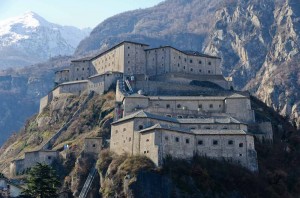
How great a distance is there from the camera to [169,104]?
96375mm

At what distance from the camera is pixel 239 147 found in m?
82.6

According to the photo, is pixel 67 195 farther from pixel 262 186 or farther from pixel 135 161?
pixel 262 186

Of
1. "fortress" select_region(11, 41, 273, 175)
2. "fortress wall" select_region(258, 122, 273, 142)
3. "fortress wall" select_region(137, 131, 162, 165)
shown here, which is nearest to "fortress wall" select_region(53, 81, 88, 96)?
"fortress" select_region(11, 41, 273, 175)

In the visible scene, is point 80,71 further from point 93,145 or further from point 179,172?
point 179,172

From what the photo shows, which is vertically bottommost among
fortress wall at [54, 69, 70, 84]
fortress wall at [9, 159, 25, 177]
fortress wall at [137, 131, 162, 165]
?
fortress wall at [9, 159, 25, 177]

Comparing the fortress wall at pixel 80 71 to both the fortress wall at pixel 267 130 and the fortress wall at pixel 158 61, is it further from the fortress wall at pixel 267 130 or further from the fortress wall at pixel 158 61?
the fortress wall at pixel 267 130

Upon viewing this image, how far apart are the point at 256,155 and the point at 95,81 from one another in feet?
143

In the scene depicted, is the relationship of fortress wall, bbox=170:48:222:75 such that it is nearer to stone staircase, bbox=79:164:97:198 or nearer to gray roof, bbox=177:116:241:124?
gray roof, bbox=177:116:241:124

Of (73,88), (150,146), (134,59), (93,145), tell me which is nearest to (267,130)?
(150,146)


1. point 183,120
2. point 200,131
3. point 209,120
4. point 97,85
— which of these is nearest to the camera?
point 200,131

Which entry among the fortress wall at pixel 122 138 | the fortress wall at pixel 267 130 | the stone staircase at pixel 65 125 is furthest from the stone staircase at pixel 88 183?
the fortress wall at pixel 267 130

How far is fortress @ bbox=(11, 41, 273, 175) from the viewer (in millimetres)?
82125

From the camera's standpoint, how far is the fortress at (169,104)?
8212cm

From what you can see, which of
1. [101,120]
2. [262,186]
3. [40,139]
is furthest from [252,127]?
[40,139]
